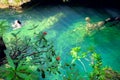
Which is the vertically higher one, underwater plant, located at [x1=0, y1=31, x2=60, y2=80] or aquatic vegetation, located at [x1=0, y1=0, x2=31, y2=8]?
underwater plant, located at [x1=0, y1=31, x2=60, y2=80]

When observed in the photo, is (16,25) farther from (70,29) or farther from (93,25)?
(93,25)

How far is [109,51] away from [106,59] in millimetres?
459

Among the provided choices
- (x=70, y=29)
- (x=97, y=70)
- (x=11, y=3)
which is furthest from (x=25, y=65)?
(x=11, y=3)

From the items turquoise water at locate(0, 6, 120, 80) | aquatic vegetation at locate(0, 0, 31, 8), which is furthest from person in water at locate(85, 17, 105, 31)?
aquatic vegetation at locate(0, 0, 31, 8)

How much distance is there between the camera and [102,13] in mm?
11266

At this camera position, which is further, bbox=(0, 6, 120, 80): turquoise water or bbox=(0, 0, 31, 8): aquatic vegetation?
bbox=(0, 0, 31, 8): aquatic vegetation

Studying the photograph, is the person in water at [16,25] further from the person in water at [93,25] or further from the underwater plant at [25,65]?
the underwater plant at [25,65]

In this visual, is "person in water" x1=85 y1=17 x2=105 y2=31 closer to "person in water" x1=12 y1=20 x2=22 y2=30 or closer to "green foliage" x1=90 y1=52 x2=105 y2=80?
"person in water" x1=12 y1=20 x2=22 y2=30

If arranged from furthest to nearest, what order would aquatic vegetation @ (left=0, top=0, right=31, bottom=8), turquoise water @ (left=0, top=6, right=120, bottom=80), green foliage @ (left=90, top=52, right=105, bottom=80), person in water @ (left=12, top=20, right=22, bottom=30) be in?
aquatic vegetation @ (left=0, top=0, right=31, bottom=8) → person in water @ (left=12, top=20, right=22, bottom=30) → turquoise water @ (left=0, top=6, right=120, bottom=80) → green foliage @ (left=90, top=52, right=105, bottom=80)

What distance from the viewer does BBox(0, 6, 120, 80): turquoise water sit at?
9.08m

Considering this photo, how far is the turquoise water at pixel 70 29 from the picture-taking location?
9079 mm

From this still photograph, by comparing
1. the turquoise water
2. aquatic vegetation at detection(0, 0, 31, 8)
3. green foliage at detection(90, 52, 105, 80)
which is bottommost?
the turquoise water

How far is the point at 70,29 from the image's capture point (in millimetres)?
10344

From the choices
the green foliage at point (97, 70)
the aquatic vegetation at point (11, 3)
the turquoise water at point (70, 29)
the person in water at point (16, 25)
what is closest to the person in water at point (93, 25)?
the turquoise water at point (70, 29)
